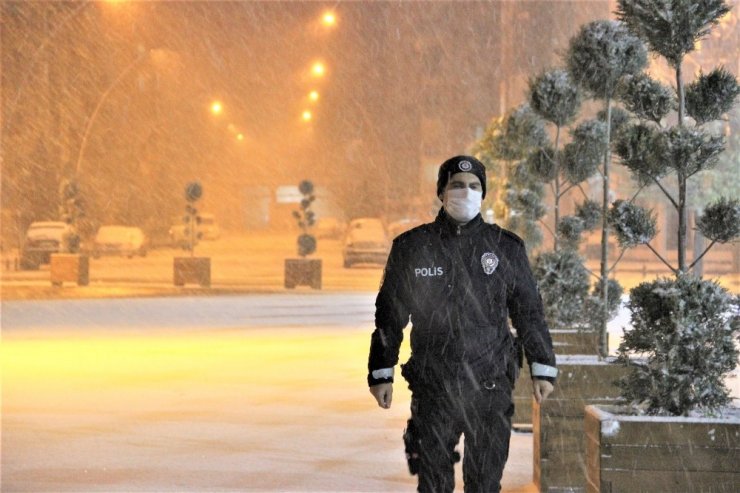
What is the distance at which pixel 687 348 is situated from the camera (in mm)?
6633

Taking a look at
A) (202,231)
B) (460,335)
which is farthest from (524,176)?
(202,231)

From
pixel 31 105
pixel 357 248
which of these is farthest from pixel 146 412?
pixel 31 105

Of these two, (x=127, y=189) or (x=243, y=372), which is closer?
(x=243, y=372)

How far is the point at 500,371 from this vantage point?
5555 mm

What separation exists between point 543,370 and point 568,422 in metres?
2.54

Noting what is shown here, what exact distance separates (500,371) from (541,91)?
28.7 ft

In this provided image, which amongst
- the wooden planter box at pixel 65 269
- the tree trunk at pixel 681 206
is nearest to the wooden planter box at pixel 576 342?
the tree trunk at pixel 681 206

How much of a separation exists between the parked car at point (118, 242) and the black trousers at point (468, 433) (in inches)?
1868

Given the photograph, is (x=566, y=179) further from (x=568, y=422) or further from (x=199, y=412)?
(x=568, y=422)

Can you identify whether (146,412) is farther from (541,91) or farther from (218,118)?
(218,118)

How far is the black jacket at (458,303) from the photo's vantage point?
5547 millimetres

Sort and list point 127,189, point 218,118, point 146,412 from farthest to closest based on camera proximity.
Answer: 1. point 218,118
2. point 127,189
3. point 146,412

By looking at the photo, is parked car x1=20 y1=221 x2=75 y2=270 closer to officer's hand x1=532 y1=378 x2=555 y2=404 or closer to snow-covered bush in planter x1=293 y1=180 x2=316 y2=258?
snow-covered bush in planter x1=293 y1=180 x2=316 y2=258

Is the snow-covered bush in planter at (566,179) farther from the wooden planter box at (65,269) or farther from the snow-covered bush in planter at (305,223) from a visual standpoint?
the wooden planter box at (65,269)
